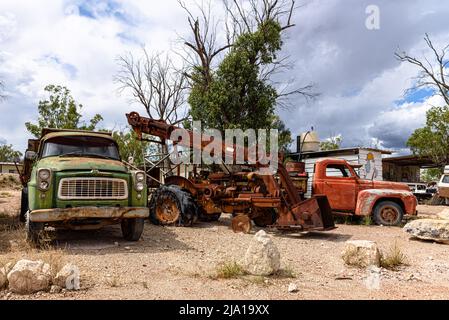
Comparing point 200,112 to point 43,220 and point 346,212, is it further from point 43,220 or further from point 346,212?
point 43,220

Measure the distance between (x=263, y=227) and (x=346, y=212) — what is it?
2.82 metres

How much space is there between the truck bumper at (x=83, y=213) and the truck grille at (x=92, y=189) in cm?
27

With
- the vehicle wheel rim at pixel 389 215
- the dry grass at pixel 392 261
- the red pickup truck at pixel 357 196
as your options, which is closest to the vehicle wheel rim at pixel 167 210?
the red pickup truck at pixel 357 196

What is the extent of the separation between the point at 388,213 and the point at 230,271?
8.14 metres

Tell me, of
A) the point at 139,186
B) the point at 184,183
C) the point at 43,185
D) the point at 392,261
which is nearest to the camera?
the point at 392,261

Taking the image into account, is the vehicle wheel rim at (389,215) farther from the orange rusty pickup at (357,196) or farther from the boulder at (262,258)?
the boulder at (262,258)

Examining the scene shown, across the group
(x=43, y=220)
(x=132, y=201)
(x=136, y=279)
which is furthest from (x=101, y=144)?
(x=136, y=279)

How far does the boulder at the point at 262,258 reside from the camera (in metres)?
5.32

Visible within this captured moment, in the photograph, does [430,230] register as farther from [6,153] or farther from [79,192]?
[6,153]

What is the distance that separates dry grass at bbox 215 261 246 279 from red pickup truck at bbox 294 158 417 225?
6.91 metres

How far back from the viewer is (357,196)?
11828mm

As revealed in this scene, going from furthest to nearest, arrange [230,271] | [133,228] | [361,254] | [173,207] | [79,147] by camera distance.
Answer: [173,207], [79,147], [133,228], [361,254], [230,271]

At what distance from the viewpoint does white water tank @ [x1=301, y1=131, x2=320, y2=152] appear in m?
19.3

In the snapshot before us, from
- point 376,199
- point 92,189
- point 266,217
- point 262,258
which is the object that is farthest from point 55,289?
point 376,199
